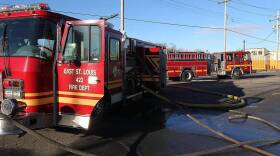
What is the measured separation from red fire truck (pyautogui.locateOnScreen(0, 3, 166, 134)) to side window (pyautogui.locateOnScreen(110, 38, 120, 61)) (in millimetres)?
312

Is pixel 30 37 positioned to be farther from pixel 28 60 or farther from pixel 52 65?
pixel 52 65

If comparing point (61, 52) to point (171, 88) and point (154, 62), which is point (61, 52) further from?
point (171, 88)

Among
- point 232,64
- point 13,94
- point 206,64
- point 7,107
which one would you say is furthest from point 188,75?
point 7,107

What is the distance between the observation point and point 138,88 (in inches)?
517

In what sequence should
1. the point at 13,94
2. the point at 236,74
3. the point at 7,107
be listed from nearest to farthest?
the point at 7,107
the point at 13,94
the point at 236,74

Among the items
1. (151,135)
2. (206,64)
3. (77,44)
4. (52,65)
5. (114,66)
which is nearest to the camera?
(52,65)

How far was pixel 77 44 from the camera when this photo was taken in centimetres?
780

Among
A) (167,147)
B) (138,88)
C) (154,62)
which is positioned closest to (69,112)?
(167,147)

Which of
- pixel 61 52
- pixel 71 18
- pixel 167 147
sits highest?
pixel 71 18

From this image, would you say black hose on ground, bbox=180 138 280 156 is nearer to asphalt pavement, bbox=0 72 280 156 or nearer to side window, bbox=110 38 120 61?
asphalt pavement, bbox=0 72 280 156

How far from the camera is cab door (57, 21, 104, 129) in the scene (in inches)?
305

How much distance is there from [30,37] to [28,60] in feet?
1.67

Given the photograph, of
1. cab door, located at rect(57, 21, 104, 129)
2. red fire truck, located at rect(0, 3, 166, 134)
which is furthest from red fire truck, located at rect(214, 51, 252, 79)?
cab door, located at rect(57, 21, 104, 129)

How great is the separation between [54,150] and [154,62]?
769 cm
